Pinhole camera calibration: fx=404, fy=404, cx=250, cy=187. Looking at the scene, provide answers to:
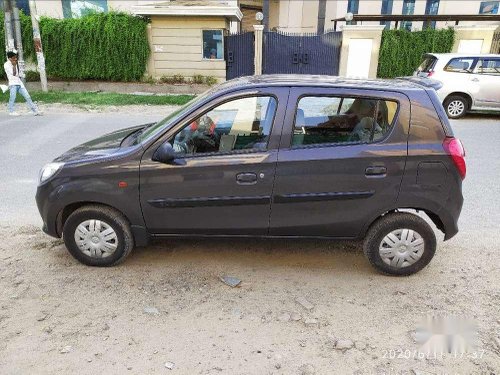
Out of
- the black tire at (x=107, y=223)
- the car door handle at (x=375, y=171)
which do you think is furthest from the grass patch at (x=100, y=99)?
the car door handle at (x=375, y=171)

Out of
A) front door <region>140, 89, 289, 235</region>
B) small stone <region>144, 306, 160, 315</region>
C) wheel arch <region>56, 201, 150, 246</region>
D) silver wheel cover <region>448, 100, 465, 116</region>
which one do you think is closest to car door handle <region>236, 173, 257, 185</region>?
front door <region>140, 89, 289, 235</region>

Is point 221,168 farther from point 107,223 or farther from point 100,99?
point 100,99

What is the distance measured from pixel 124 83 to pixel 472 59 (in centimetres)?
1173

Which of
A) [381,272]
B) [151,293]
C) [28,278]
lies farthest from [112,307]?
[381,272]

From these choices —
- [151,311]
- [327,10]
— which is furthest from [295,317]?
[327,10]

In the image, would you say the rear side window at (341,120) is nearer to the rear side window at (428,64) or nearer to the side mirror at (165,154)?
the side mirror at (165,154)

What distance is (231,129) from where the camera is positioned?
11.1 ft

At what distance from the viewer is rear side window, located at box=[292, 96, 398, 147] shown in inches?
129

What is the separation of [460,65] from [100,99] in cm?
1065

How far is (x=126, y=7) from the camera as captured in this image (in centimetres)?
2159

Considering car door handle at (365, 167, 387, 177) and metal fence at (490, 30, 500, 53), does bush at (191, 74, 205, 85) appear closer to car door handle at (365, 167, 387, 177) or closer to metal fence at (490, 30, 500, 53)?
metal fence at (490, 30, 500, 53)

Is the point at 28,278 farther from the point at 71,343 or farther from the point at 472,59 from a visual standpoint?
the point at 472,59

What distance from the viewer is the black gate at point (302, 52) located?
53.0ft

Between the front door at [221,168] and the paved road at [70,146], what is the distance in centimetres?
199
